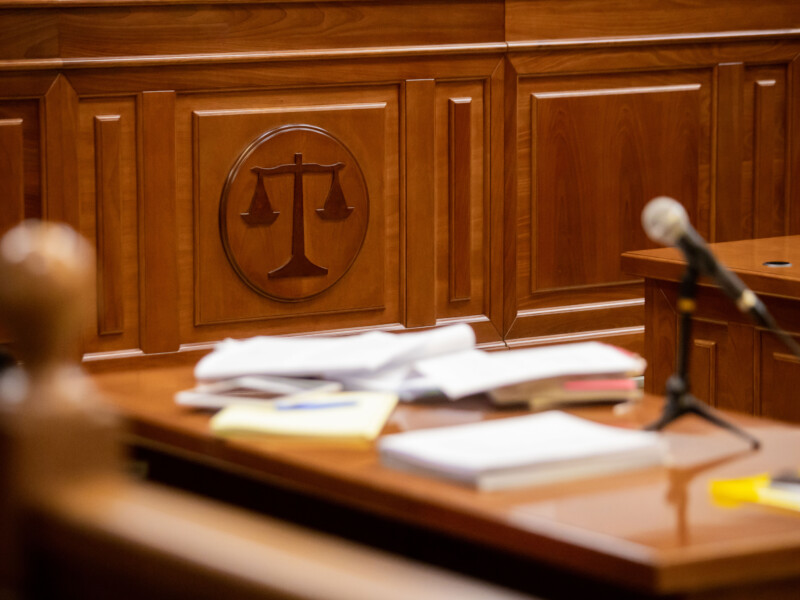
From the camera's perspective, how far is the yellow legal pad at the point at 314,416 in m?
1.58

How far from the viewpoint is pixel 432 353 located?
1901 millimetres

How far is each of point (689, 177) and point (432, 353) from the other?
3.08m

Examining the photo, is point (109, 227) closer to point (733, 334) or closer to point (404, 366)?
point (733, 334)

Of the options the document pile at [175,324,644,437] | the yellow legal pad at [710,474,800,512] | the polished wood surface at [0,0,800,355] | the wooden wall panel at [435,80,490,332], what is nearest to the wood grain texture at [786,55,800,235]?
the polished wood surface at [0,0,800,355]

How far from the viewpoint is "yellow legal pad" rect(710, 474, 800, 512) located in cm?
135

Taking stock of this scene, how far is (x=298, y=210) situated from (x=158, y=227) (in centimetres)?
44

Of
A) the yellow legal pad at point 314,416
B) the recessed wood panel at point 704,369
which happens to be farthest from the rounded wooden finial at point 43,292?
the recessed wood panel at point 704,369

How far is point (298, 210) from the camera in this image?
13.5 ft

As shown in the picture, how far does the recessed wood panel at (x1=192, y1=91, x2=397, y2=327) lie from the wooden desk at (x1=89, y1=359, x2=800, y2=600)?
7.49ft

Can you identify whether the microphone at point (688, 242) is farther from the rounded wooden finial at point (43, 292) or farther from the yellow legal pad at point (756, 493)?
the rounded wooden finial at point (43, 292)

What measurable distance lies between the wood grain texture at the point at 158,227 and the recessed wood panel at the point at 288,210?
0.08m

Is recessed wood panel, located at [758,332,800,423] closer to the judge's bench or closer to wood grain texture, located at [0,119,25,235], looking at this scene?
the judge's bench

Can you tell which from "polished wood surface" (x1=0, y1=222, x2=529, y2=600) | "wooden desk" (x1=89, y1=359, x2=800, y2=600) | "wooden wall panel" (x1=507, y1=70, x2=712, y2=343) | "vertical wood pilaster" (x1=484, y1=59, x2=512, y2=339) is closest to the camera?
"polished wood surface" (x1=0, y1=222, x2=529, y2=600)

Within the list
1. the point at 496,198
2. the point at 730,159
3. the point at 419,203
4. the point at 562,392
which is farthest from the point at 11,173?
the point at 730,159
